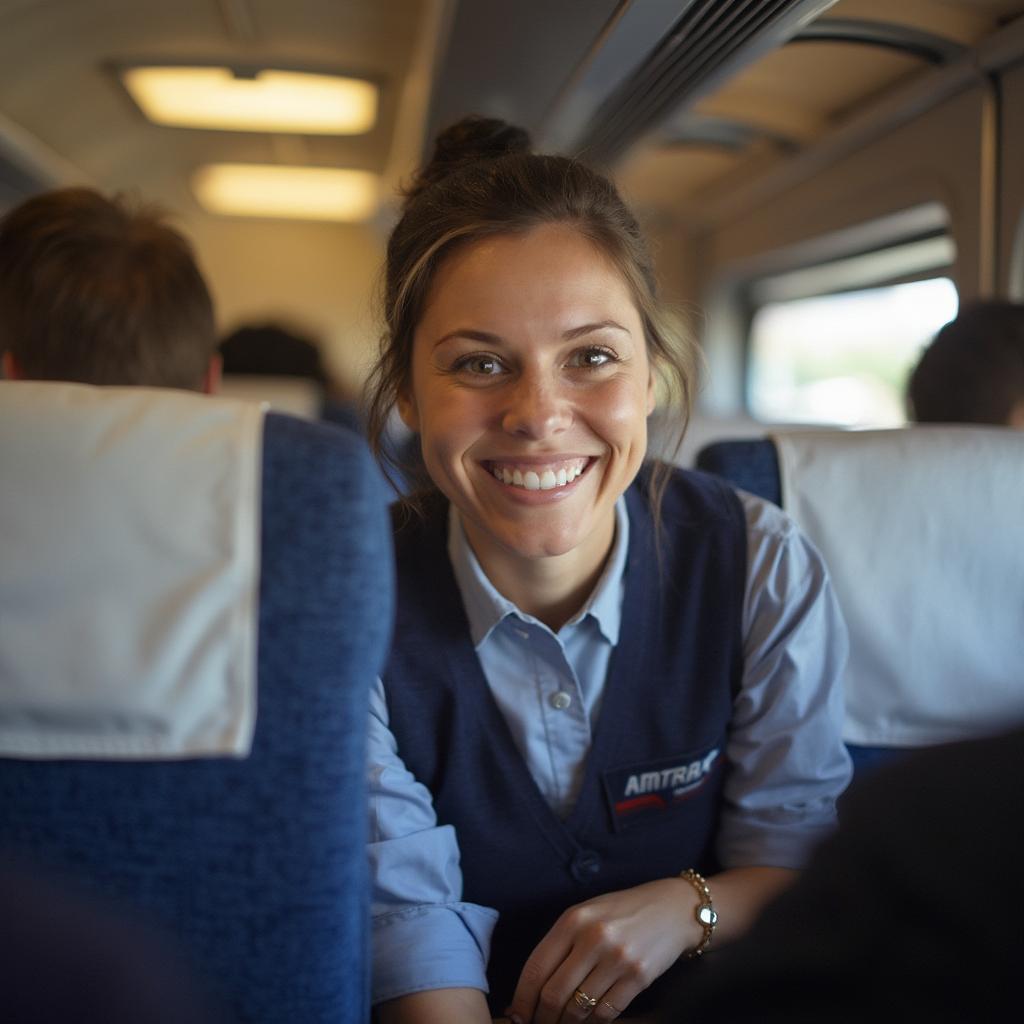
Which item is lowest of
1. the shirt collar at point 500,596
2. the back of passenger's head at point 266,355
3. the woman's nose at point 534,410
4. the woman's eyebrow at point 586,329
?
the shirt collar at point 500,596

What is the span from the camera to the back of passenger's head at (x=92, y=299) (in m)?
1.94

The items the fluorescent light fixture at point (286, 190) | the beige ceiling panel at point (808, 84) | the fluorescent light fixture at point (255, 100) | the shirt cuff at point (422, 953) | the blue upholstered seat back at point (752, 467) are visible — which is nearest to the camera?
the shirt cuff at point (422, 953)

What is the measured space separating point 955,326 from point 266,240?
8.75 metres

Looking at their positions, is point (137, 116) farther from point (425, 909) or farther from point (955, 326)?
point (425, 909)

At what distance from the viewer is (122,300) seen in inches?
77.4

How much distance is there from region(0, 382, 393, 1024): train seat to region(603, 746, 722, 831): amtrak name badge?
59 centimetres

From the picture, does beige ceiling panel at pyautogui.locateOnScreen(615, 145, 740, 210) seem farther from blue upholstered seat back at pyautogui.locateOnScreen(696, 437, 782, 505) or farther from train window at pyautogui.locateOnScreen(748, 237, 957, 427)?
blue upholstered seat back at pyautogui.locateOnScreen(696, 437, 782, 505)

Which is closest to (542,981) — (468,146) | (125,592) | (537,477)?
(537,477)

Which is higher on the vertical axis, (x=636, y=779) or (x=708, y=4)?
(x=708, y=4)

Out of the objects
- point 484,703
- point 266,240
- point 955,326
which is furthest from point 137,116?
point 484,703

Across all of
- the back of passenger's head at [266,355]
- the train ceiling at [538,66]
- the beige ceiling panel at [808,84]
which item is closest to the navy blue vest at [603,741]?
the train ceiling at [538,66]

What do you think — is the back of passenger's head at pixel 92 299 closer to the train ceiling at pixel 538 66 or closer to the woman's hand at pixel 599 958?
the train ceiling at pixel 538 66

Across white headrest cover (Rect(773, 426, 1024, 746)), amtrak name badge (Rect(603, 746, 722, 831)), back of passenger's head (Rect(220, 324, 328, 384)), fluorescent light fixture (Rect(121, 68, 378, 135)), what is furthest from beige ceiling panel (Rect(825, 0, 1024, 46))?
back of passenger's head (Rect(220, 324, 328, 384))

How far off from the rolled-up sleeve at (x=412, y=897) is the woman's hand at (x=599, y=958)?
0.08 m
